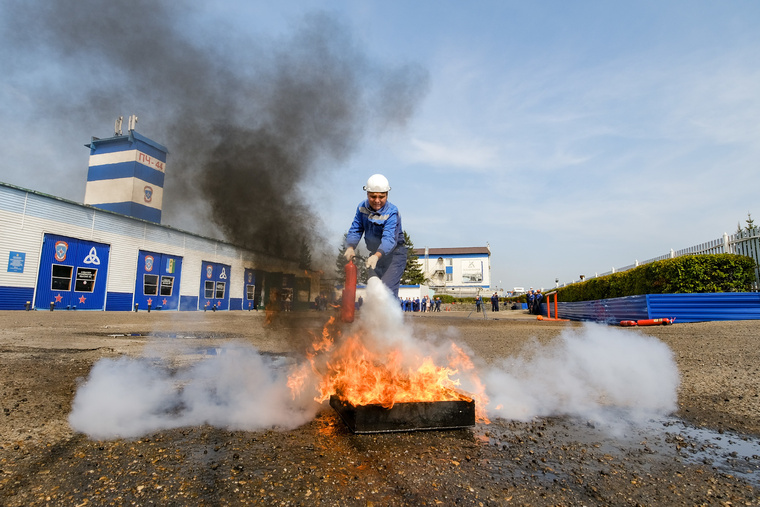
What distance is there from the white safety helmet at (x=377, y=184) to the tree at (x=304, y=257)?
2383 millimetres

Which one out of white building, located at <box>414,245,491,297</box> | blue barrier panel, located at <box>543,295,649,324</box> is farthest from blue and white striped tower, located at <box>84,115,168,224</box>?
white building, located at <box>414,245,491,297</box>

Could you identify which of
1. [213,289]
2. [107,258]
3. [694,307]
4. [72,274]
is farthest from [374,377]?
[213,289]

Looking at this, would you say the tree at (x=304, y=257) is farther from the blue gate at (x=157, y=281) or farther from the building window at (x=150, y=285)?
the building window at (x=150, y=285)

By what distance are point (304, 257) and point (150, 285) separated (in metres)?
19.4

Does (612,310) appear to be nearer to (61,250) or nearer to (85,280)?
(85,280)

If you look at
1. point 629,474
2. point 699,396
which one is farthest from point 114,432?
point 699,396

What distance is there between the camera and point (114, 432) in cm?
290

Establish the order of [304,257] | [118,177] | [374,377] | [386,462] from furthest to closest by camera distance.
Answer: [118,177], [304,257], [374,377], [386,462]

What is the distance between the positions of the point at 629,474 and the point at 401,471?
135 centimetres

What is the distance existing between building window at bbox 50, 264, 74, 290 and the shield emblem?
34 centimetres

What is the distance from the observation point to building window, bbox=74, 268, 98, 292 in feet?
62.8

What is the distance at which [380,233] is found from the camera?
503 centimetres

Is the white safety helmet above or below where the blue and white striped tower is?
below

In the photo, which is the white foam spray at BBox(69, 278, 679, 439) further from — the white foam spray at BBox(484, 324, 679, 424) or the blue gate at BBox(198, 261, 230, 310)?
the blue gate at BBox(198, 261, 230, 310)
